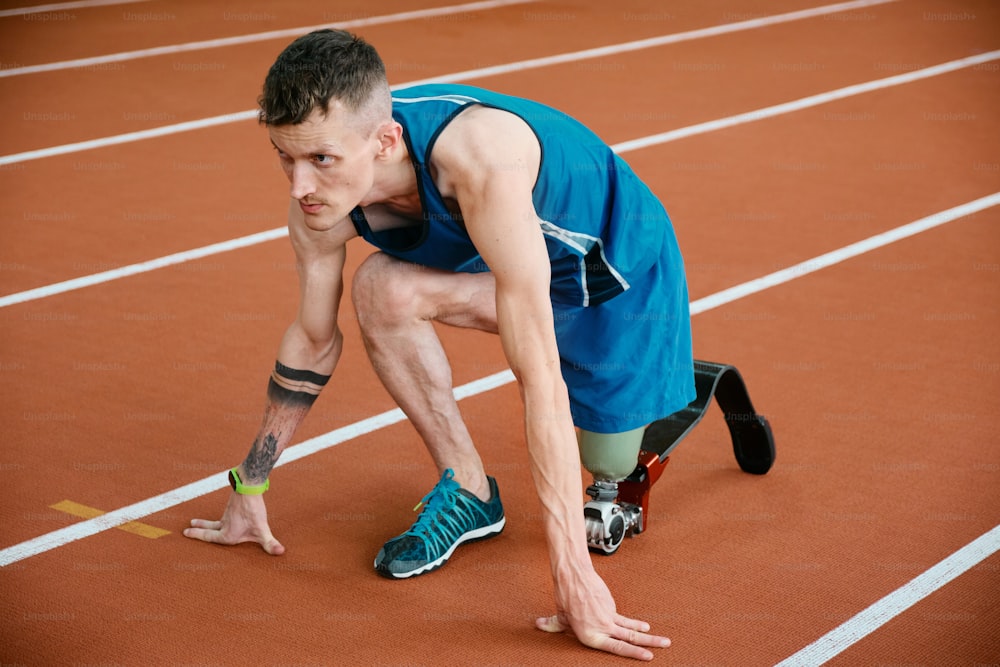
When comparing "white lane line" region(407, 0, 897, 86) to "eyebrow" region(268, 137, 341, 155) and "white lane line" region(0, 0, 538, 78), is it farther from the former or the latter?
"eyebrow" region(268, 137, 341, 155)

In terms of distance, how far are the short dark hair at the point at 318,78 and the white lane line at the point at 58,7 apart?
880 centimetres

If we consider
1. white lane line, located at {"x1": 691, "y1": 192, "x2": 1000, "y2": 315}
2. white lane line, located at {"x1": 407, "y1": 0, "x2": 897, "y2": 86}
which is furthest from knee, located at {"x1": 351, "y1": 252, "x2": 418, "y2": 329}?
white lane line, located at {"x1": 407, "y1": 0, "x2": 897, "y2": 86}

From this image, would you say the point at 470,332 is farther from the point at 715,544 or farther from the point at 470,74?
the point at 470,74

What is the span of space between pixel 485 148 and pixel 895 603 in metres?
1.59

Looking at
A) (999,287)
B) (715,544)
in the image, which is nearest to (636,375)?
(715,544)

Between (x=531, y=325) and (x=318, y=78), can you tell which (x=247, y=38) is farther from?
(x=531, y=325)

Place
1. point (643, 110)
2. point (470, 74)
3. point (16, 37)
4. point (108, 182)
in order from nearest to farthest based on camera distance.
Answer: point (108, 182) < point (643, 110) < point (470, 74) < point (16, 37)

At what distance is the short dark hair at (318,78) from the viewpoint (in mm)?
2490

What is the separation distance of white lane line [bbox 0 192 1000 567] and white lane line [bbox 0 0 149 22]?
7731mm

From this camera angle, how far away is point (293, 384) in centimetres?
314

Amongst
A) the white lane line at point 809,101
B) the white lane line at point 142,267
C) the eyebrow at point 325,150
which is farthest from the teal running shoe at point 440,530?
the white lane line at point 809,101

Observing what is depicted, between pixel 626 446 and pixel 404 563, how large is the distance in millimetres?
690

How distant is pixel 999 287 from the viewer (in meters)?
5.27

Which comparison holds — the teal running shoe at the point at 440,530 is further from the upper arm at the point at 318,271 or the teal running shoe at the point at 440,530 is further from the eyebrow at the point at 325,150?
the eyebrow at the point at 325,150
